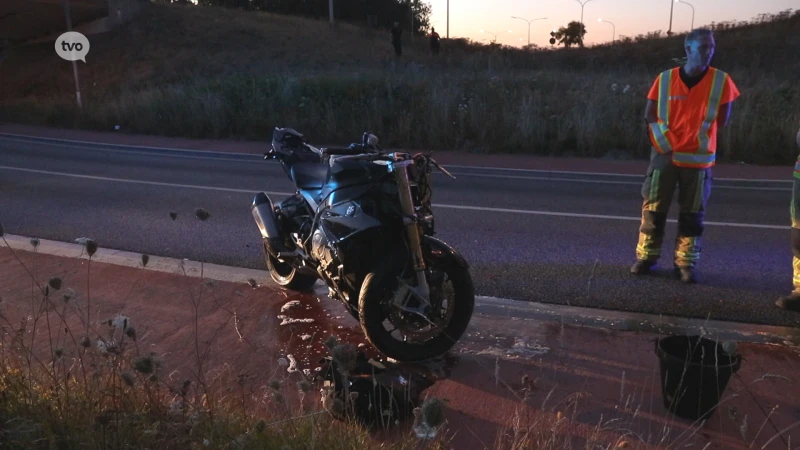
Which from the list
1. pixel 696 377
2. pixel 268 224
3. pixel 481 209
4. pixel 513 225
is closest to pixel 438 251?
pixel 696 377

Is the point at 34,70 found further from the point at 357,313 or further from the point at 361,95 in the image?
the point at 357,313

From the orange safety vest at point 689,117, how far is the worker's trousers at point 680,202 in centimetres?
9

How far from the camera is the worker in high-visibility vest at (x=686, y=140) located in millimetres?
5734

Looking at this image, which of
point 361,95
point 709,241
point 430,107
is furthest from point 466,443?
point 361,95

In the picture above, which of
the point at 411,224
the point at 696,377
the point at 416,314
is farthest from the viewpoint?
the point at 416,314

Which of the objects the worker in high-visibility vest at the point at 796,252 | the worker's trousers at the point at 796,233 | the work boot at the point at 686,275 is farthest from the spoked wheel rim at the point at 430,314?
the worker's trousers at the point at 796,233

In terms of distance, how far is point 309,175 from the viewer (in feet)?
16.5

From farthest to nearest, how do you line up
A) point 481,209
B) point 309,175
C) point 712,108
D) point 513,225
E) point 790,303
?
1. point 481,209
2. point 513,225
3. point 712,108
4. point 790,303
5. point 309,175

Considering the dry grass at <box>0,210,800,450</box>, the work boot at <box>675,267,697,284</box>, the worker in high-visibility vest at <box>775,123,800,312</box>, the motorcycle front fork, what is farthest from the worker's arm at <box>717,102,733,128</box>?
the motorcycle front fork

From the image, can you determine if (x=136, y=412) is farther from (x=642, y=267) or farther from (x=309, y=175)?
(x=642, y=267)

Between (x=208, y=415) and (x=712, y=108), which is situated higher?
(x=712, y=108)

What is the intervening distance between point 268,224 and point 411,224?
1742 mm

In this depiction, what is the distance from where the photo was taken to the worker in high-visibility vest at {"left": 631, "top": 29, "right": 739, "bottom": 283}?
5.73m

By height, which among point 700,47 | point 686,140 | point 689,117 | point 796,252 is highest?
point 700,47
